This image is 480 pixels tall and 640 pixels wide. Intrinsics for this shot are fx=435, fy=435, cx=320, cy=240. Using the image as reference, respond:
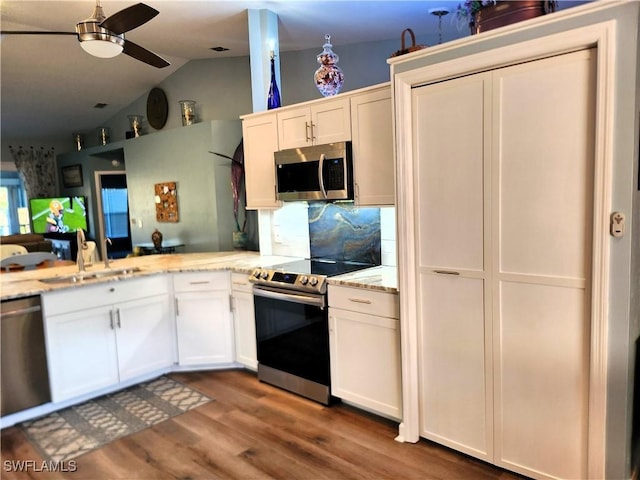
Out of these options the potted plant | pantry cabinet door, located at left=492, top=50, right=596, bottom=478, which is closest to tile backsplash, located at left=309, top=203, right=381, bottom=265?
pantry cabinet door, located at left=492, top=50, right=596, bottom=478

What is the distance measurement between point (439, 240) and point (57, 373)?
8.75ft

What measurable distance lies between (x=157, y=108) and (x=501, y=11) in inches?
198

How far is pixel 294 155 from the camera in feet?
10.6

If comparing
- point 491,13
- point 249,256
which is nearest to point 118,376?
point 249,256

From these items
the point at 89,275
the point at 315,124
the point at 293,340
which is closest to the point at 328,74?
the point at 315,124

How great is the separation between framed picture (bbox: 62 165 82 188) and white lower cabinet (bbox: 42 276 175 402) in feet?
18.5

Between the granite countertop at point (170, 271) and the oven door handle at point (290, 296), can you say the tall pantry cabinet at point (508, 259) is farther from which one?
the oven door handle at point (290, 296)

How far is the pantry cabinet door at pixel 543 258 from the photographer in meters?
1.83

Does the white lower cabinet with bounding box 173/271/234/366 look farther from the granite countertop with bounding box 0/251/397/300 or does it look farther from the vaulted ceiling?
the vaulted ceiling

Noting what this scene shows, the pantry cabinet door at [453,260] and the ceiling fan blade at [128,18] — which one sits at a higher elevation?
the ceiling fan blade at [128,18]

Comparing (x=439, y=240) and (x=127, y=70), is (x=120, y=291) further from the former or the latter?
(x=127, y=70)

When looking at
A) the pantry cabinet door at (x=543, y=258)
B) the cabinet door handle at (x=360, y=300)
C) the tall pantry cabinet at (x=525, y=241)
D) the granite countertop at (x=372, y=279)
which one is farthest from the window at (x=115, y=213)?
the pantry cabinet door at (x=543, y=258)

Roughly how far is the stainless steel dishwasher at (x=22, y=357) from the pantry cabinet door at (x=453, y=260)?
2.48 meters

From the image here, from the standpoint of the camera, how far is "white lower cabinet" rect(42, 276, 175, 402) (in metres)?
2.97
